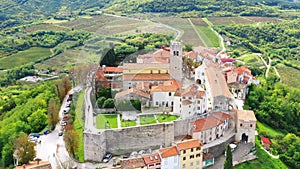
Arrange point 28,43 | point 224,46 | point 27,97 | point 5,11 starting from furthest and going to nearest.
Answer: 1. point 5,11
2. point 28,43
3. point 224,46
4. point 27,97

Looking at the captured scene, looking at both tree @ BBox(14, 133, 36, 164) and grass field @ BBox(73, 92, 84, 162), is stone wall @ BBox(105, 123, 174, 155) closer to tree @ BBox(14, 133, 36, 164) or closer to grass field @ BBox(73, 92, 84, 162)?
grass field @ BBox(73, 92, 84, 162)

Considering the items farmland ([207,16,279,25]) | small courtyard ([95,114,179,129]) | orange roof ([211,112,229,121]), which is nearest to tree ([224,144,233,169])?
orange roof ([211,112,229,121])

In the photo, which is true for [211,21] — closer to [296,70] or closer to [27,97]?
[296,70]

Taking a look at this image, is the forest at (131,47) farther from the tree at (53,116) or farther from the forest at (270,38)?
the forest at (270,38)

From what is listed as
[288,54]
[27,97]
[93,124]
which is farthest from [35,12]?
[93,124]

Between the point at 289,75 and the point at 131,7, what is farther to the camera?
the point at 131,7

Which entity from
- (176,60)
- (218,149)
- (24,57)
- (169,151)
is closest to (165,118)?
(169,151)

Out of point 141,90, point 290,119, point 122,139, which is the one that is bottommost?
point 290,119

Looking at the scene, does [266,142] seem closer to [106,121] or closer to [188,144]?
[188,144]
